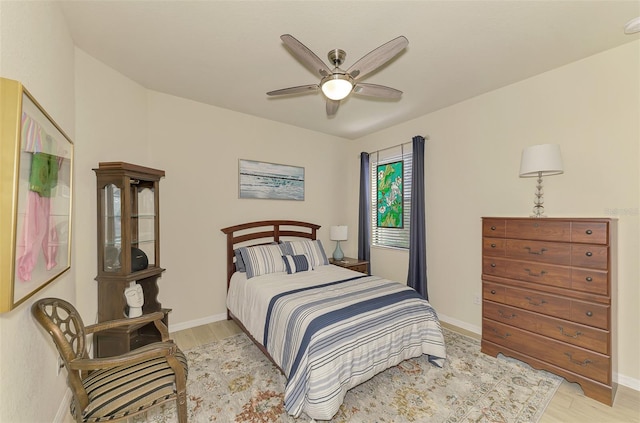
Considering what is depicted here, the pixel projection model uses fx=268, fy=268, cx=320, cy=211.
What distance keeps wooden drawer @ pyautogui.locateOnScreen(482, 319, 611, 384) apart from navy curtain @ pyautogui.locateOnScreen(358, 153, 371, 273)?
2.16m

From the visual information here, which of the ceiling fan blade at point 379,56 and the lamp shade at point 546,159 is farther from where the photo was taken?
the lamp shade at point 546,159

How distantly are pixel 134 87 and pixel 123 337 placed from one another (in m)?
2.55

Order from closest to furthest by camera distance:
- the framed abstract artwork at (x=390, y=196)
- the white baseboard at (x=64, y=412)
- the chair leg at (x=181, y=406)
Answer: the chair leg at (x=181, y=406), the white baseboard at (x=64, y=412), the framed abstract artwork at (x=390, y=196)

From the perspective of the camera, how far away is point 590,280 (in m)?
2.16

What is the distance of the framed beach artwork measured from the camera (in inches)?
151

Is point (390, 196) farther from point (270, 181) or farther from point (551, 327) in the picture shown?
point (551, 327)

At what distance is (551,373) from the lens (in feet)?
7.88

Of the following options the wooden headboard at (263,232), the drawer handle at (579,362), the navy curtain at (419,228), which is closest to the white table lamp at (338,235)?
the wooden headboard at (263,232)

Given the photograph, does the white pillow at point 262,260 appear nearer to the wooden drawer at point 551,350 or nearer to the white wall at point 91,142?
the white wall at point 91,142

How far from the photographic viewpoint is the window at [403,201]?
4.12 metres

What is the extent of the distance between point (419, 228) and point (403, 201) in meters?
0.57

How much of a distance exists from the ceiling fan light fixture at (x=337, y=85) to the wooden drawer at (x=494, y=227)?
199 cm

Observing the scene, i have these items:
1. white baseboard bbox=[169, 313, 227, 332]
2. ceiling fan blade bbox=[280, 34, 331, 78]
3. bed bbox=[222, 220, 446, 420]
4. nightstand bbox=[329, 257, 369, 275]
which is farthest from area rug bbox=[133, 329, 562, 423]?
ceiling fan blade bbox=[280, 34, 331, 78]

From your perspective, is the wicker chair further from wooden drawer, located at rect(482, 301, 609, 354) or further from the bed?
wooden drawer, located at rect(482, 301, 609, 354)
